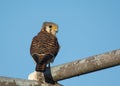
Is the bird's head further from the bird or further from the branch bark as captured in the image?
the branch bark

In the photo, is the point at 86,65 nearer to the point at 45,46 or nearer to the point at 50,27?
the point at 45,46

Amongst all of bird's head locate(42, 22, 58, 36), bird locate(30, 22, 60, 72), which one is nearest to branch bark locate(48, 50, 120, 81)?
bird locate(30, 22, 60, 72)

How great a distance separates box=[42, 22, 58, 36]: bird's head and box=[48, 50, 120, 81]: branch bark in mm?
4972

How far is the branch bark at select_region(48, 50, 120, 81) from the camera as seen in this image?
224 centimetres

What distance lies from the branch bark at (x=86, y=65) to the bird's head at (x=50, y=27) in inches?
196

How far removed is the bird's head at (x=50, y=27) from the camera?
24.9 ft

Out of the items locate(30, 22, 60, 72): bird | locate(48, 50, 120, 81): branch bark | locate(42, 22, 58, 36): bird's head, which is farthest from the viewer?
locate(42, 22, 58, 36): bird's head

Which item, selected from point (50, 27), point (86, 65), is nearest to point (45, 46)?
point (50, 27)

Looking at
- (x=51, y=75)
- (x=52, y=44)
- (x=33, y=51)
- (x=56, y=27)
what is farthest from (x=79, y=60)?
(x=56, y=27)

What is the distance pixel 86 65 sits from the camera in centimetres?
236

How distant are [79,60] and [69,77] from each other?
16cm

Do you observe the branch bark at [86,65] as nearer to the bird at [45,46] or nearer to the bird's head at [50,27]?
the bird at [45,46]

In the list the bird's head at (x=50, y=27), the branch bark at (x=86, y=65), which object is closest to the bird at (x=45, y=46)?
the bird's head at (x=50, y=27)

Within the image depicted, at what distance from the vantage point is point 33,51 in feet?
18.3
